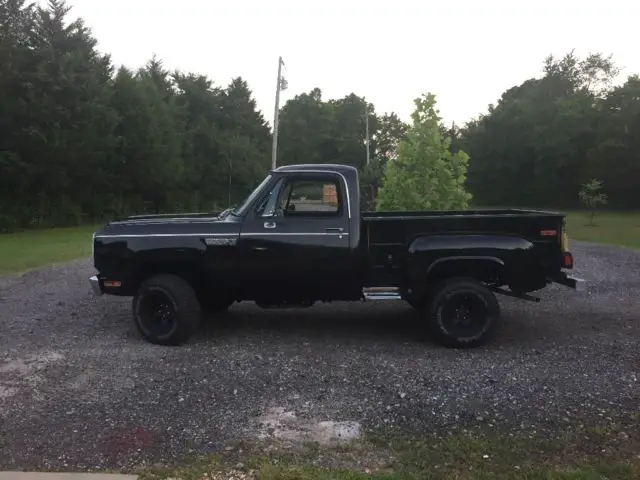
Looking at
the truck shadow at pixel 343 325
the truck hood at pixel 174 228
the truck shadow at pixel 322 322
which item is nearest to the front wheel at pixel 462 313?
the truck shadow at pixel 343 325

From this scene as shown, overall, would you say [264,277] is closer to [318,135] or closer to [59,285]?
[59,285]

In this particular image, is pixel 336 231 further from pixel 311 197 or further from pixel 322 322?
pixel 322 322

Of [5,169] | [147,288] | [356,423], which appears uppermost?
[5,169]

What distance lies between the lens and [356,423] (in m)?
4.21

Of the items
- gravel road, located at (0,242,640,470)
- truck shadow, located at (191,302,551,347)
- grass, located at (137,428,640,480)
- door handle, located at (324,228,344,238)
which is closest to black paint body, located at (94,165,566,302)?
door handle, located at (324,228,344,238)

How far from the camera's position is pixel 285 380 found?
5.12 meters

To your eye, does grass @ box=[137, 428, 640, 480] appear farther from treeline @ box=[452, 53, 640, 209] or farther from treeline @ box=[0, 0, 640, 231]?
treeline @ box=[452, 53, 640, 209]

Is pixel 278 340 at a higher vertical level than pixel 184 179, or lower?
lower

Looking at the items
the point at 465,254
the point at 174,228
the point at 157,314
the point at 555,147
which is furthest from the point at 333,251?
the point at 555,147

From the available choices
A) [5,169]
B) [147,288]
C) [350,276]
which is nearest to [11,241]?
[5,169]

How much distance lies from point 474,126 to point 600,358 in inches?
2301

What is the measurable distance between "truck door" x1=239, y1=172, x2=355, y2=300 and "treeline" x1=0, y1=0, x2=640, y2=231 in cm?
1509

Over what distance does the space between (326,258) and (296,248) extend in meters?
0.33

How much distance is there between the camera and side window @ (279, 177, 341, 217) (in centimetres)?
629
